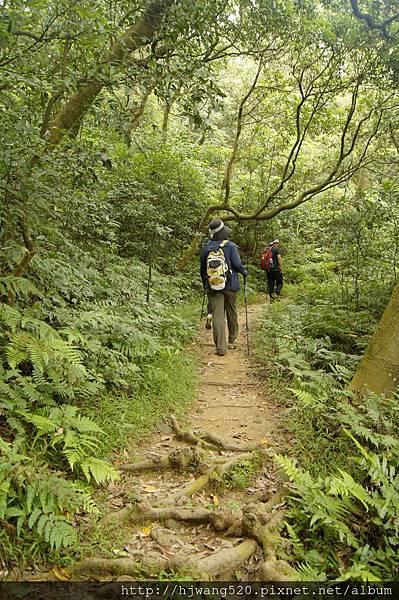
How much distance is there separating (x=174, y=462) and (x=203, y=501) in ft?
2.10

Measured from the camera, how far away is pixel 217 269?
27.8ft

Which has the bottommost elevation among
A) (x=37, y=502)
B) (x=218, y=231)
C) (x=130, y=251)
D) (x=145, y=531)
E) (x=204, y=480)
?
(x=145, y=531)

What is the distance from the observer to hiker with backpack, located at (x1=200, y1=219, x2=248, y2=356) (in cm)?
851

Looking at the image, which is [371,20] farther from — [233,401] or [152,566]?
[152,566]

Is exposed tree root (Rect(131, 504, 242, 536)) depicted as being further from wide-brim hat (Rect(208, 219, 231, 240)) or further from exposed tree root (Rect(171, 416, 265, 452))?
wide-brim hat (Rect(208, 219, 231, 240))

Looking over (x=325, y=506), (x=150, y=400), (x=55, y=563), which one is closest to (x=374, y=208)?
(x=150, y=400)

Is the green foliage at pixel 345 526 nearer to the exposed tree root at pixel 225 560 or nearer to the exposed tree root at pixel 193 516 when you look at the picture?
the exposed tree root at pixel 225 560

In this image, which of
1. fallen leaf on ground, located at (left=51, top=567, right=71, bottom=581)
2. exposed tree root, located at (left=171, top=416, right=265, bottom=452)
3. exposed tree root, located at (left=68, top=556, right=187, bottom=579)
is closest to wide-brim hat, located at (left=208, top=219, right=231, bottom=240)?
exposed tree root, located at (left=171, top=416, right=265, bottom=452)

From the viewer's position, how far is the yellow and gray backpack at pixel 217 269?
847 cm

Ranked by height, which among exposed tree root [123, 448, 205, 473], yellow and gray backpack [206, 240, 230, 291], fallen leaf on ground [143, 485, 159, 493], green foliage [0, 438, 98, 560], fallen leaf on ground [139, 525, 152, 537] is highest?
yellow and gray backpack [206, 240, 230, 291]

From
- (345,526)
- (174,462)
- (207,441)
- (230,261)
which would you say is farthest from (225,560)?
(230,261)

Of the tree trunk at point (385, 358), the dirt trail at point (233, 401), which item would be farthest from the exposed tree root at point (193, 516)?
the tree trunk at point (385, 358)

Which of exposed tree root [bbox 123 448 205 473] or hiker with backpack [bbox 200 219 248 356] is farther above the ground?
hiker with backpack [bbox 200 219 248 356]

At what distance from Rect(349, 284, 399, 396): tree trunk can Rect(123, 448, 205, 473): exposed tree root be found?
2326 mm
